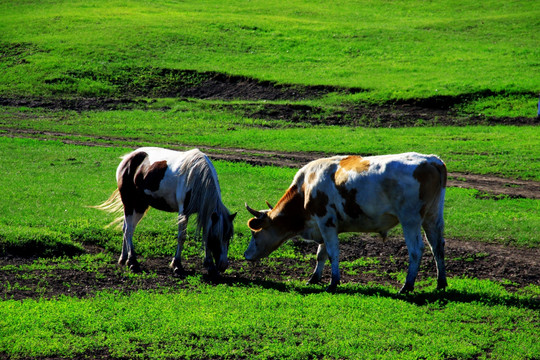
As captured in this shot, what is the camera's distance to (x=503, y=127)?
98.2 feet

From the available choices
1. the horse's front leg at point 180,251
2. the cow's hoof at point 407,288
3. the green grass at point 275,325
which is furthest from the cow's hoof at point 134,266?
the cow's hoof at point 407,288

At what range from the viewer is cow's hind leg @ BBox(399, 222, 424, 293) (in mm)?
10938

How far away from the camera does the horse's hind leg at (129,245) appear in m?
12.7

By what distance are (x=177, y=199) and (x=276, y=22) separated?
150ft

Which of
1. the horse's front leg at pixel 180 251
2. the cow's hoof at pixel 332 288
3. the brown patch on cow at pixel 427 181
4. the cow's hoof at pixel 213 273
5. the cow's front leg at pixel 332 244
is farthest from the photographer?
the horse's front leg at pixel 180 251

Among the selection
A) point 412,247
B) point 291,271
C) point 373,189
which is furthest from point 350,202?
point 291,271

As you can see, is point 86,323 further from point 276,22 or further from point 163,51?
point 276,22

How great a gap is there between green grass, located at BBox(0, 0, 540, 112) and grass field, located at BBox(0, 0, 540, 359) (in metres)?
0.25

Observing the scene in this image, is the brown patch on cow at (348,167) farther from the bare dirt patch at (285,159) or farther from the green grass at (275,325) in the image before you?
the bare dirt patch at (285,159)

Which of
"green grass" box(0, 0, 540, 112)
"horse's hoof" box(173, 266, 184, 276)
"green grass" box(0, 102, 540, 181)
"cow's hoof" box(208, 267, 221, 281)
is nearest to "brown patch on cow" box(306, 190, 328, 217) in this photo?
"cow's hoof" box(208, 267, 221, 281)

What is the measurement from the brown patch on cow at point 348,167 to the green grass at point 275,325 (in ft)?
6.70

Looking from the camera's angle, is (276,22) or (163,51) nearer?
(163,51)

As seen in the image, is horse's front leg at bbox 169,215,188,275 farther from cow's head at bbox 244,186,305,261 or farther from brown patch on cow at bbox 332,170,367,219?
brown patch on cow at bbox 332,170,367,219

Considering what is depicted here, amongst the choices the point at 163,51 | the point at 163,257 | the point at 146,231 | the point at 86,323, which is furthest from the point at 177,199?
the point at 163,51
